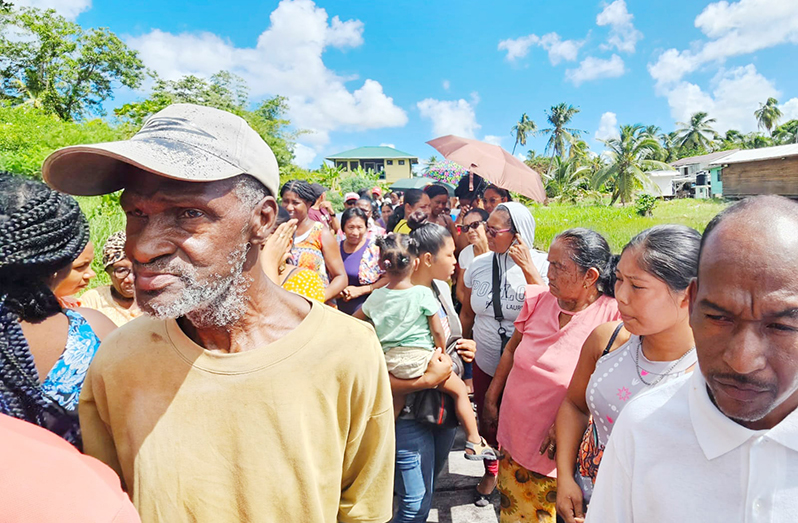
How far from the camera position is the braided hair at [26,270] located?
131 cm

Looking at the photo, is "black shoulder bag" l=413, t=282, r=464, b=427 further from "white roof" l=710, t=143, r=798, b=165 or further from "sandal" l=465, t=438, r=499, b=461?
"white roof" l=710, t=143, r=798, b=165

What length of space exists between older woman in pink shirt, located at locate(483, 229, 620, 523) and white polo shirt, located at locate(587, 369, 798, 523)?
4.02 feet

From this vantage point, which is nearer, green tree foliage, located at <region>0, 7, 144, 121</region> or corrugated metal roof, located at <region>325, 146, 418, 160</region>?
green tree foliage, located at <region>0, 7, 144, 121</region>

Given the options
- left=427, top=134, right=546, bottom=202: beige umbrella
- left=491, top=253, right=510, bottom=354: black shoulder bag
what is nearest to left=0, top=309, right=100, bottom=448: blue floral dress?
left=491, top=253, right=510, bottom=354: black shoulder bag

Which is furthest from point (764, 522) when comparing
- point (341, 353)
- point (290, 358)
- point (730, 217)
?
point (290, 358)

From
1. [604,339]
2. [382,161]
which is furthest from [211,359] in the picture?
[382,161]

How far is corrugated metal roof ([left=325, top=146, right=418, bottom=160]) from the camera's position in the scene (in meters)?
63.7

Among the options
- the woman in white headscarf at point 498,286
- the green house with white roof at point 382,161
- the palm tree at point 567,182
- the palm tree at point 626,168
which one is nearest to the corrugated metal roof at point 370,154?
the green house with white roof at point 382,161

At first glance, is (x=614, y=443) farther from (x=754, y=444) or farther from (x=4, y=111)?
(x=4, y=111)

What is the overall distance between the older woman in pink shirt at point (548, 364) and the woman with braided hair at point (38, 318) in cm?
203

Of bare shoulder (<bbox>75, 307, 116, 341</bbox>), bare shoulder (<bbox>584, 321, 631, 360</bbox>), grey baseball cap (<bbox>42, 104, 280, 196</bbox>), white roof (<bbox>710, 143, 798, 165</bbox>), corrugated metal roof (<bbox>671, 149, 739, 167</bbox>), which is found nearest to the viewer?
grey baseball cap (<bbox>42, 104, 280, 196</bbox>)

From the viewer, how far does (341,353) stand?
1262 millimetres

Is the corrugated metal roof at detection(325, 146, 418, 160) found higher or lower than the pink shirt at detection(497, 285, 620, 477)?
higher

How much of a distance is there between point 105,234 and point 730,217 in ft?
26.8
